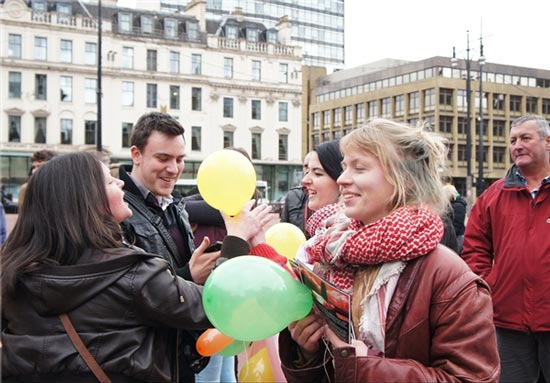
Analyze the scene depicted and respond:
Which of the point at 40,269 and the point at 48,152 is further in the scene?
the point at 48,152

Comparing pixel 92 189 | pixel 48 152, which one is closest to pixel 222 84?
pixel 48 152

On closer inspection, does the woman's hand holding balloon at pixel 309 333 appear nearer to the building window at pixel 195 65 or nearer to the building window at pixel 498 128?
the building window at pixel 195 65

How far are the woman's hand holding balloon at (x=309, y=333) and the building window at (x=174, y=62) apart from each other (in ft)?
135

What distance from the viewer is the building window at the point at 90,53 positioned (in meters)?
39.2

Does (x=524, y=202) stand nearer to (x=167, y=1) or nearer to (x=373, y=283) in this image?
(x=373, y=283)

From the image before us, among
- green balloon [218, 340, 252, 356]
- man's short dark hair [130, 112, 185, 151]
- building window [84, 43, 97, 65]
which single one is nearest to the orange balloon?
green balloon [218, 340, 252, 356]

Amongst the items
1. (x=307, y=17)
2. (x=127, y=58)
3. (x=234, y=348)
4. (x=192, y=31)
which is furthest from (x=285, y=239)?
(x=307, y=17)

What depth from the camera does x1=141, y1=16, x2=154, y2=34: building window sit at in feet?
136

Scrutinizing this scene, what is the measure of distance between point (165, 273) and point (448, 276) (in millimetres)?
1024

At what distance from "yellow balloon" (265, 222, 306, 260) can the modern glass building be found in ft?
235

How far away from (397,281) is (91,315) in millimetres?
1080

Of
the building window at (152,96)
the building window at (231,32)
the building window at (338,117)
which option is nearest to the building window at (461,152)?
the building window at (338,117)

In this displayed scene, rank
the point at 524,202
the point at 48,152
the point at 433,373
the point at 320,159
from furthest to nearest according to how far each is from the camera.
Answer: the point at 48,152
the point at 524,202
the point at 320,159
the point at 433,373

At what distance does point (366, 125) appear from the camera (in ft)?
6.44
